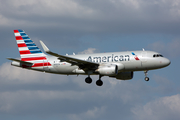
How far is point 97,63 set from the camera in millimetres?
60594

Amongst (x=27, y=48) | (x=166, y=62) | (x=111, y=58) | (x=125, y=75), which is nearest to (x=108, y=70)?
(x=111, y=58)

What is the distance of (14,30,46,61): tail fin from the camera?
66.4m

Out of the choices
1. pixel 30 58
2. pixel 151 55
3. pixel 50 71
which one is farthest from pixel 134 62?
pixel 30 58

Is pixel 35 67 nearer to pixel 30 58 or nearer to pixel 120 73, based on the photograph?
pixel 30 58

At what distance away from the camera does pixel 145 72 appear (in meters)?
60.9

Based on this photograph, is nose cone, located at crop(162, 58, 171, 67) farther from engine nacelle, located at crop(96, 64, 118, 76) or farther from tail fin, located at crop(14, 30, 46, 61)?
tail fin, located at crop(14, 30, 46, 61)

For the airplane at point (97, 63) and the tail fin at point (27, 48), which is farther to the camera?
the tail fin at point (27, 48)

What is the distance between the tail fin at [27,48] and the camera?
66375mm

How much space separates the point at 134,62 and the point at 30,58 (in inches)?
825

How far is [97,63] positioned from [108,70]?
2780mm

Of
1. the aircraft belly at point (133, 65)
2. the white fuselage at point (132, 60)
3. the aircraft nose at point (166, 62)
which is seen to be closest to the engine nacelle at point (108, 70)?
the white fuselage at point (132, 60)

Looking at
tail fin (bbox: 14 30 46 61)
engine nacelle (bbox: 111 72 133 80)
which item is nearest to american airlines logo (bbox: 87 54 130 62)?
engine nacelle (bbox: 111 72 133 80)

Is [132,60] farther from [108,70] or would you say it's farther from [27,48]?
[27,48]

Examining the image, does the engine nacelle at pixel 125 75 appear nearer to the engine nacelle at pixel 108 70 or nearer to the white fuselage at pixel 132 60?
the white fuselage at pixel 132 60
